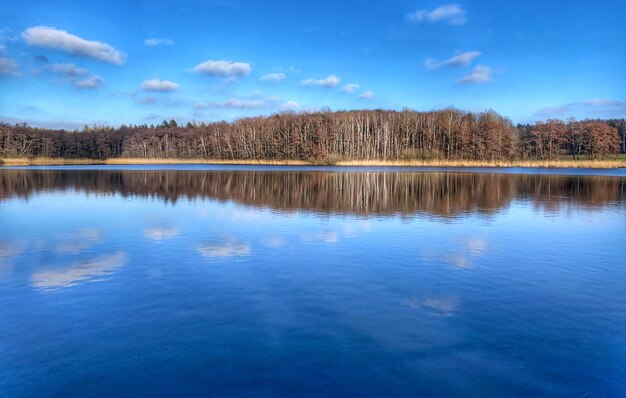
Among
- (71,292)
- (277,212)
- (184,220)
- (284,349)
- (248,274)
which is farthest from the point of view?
(277,212)

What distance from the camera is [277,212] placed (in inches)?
655

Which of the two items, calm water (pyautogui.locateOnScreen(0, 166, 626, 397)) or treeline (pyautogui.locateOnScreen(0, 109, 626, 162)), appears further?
treeline (pyautogui.locateOnScreen(0, 109, 626, 162))

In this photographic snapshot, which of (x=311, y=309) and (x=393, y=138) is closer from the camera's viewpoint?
(x=311, y=309)

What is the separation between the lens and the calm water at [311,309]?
4605mm

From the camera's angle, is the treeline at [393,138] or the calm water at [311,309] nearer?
the calm water at [311,309]

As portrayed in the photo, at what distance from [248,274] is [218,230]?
15.7 ft

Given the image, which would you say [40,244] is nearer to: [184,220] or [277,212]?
[184,220]

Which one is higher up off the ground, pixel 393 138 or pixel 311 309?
pixel 393 138

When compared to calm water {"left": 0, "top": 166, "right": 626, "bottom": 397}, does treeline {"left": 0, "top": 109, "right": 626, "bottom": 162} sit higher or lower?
higher

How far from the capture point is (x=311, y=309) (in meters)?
6.50

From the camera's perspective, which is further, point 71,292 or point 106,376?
point 71,292

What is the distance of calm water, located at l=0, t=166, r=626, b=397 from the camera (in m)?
4.61

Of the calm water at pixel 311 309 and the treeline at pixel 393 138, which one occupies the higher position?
the treeline at pixel 393 138

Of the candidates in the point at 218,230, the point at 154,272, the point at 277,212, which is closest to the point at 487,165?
the point at 277,212
